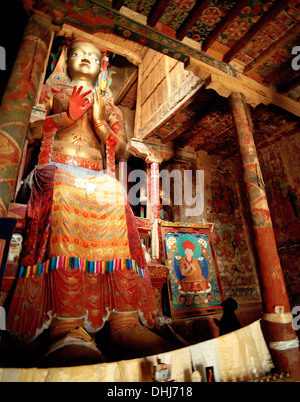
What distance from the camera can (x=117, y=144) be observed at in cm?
403

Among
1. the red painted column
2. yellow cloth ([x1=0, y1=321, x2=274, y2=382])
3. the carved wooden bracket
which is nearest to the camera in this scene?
yellow cloth ([x1=0, y1=321, x2=274, y2=382])

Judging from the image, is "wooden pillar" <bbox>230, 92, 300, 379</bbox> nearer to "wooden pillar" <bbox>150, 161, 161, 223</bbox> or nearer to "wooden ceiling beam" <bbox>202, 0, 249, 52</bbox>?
"wooden ceiling beam" <bbox>202, 0, 249, 52</bbox>

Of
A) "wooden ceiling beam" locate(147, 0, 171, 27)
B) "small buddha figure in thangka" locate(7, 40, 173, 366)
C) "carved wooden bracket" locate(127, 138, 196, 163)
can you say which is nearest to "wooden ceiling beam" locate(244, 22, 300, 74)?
"wooden ceiling beam" locate(147, 0, 171, 27)

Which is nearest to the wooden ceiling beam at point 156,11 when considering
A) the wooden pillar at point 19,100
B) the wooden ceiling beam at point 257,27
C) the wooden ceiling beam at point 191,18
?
the wooden ceiling beam at point 191,18

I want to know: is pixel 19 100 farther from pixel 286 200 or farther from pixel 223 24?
pixel 286 200

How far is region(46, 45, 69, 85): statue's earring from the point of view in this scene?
4156mm

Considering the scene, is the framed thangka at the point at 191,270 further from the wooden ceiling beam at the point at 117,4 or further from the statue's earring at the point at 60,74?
the wooden ceiling beam at the point at 117,4

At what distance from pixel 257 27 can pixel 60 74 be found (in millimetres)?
3277

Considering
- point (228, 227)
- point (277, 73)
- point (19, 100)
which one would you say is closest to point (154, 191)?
point (228, 227)

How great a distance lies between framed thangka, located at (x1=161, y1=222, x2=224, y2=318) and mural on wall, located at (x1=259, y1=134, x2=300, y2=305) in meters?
1.53

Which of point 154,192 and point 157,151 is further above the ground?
point 157,151

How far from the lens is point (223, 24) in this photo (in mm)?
3141

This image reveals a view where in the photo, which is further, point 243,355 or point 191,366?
point 243,355

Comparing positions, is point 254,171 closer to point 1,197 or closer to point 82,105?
point 82,105
